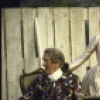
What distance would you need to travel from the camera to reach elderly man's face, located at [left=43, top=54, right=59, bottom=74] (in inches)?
209

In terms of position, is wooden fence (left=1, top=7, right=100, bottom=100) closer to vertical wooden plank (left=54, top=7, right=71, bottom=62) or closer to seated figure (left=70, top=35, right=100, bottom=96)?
vertical wooden plank (left=54, top=7, right=71, bottom=62)

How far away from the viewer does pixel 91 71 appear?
615 cm

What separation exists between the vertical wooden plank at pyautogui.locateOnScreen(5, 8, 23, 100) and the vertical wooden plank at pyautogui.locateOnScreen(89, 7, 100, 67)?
0.94 metres

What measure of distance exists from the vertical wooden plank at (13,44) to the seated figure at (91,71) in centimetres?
77

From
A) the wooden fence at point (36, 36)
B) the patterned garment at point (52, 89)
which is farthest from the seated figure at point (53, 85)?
the wooden fence at point (36, 36)

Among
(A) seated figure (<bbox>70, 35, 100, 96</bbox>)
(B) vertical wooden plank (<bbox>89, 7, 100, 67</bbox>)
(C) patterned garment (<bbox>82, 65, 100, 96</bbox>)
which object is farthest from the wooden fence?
(C) patterned garment (<bbox>82, 65, 100, 96</bbox>)

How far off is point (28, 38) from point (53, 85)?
1357mm

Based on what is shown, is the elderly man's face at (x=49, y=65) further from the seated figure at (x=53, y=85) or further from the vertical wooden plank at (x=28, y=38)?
the vertical wooden plank at (x=28, y=38)

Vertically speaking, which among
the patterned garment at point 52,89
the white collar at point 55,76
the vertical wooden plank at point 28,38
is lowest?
the patterned garment at point 52,89

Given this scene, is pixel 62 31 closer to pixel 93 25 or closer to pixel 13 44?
pixel 93 25

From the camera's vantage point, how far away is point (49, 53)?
5.30 meters

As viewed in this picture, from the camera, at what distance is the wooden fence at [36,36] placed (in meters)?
6.53

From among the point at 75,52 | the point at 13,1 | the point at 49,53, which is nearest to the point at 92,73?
the point at 75,52

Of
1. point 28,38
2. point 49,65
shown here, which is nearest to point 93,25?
point 28,38
